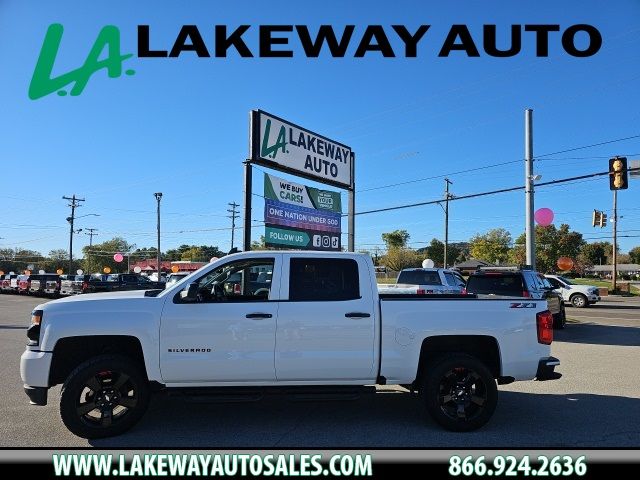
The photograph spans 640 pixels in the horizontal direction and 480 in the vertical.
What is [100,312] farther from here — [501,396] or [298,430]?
[501,396]

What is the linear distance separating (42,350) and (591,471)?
206 inches

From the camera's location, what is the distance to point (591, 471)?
14.6 ft

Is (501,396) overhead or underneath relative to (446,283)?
underneath

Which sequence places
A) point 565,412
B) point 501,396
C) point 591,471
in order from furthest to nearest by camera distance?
point 501,396
point 565,412
point 591,471

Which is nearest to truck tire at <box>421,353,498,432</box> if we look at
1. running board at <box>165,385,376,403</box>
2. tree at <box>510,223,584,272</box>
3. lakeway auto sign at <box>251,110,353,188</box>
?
running board at <box>165,385,376,403</box>

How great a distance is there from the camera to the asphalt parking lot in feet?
16.8

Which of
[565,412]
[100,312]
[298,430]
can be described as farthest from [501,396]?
[100,312]

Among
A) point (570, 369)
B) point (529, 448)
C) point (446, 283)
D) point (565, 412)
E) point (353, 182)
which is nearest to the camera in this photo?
point (529, 448)

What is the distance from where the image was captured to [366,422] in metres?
5.84

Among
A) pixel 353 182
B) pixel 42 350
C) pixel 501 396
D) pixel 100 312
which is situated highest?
pixel 353 182

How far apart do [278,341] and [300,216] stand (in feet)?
34.4

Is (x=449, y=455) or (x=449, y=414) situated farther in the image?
(x=449, y=414)

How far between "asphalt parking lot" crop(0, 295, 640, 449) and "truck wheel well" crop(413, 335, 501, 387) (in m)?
0.62

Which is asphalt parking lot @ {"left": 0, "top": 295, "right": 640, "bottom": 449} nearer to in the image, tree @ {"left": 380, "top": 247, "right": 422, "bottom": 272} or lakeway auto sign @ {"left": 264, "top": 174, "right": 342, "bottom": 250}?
lakeway auto sign @ {"left": 264, "top": 174, "right": 342, "bottom": 250}
